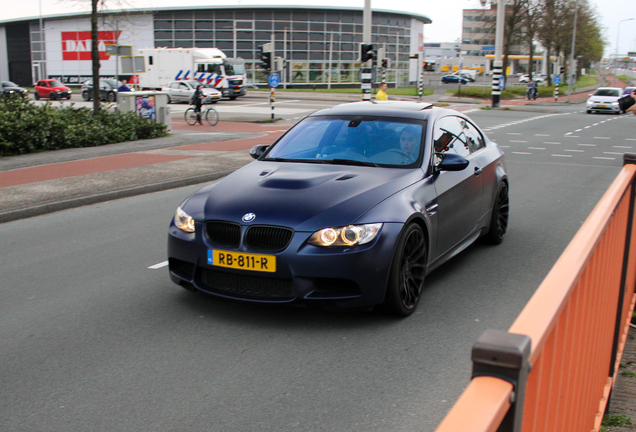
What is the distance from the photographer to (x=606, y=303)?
10.3ft

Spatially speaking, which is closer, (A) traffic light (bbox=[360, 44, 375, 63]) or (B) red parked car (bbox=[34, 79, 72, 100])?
(A) traffic light (bbox=[360, 44, 375, 63])

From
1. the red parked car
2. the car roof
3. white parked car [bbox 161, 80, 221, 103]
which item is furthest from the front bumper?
the red parked car

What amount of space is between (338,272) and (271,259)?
47 cm

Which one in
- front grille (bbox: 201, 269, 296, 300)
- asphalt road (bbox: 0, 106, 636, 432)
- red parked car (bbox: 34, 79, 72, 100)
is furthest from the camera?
red parked car (bbox: 34, 79, 72, 100)

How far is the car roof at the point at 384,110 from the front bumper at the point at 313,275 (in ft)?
5.62

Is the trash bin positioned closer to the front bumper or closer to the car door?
the car door

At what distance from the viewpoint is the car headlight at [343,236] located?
4.59m

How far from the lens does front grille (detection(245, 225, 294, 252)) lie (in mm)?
4645

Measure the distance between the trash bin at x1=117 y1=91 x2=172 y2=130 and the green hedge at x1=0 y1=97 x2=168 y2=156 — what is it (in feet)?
2.86

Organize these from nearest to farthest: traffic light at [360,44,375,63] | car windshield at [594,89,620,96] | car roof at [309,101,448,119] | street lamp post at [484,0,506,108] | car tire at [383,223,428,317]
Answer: car tire at [383,223,428,317], car roof at [309,101,448,119], traffic light at [360,44,375,63], car windshield at [594,89,620,96], street lamp post at [484,0,506,108]

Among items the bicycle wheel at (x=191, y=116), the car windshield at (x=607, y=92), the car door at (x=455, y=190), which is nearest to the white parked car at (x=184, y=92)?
the bicycle wheel at (x=191, y=116)

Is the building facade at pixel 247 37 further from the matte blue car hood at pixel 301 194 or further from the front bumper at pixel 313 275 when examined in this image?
the front bumper at pixel 313 275

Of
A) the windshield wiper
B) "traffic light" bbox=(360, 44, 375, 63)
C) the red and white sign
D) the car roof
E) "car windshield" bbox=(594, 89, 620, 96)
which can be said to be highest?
the red and white sign

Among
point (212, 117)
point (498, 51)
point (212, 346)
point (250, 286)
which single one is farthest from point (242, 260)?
point (498, 51)
